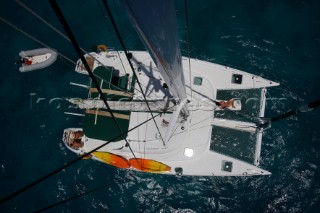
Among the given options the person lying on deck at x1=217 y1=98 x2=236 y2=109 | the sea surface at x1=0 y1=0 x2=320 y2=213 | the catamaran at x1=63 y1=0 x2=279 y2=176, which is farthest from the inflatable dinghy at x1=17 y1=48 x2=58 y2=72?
→ the person lying on deck at x1=217 y1=98 x2=236 y2=109

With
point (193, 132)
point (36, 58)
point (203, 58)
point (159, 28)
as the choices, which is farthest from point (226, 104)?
point (36, 58)

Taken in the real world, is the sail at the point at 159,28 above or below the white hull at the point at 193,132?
above

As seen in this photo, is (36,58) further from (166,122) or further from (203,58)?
(203,58)

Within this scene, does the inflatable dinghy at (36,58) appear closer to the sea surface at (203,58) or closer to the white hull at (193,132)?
the sea surface at (203,58)

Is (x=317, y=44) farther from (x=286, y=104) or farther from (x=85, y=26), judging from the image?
(x=85, y=26)

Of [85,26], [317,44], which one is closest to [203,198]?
[317,44]

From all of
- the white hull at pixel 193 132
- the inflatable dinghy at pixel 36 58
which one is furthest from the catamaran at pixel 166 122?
the inflatable dinghy at pixel 36 58

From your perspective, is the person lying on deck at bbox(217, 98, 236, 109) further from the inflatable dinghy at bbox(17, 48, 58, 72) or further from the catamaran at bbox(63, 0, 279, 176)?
the inflatable dinghy at bbox(17, 48, 58, 72)

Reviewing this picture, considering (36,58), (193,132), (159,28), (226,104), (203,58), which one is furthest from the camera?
(36,58)
